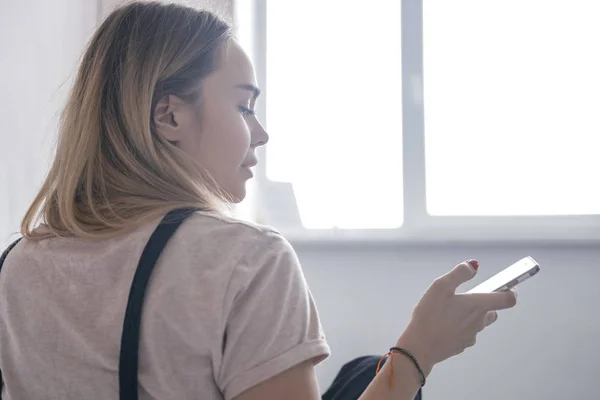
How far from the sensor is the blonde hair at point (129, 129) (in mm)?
639

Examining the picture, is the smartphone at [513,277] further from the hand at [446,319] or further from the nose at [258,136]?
the nose at [258,136]

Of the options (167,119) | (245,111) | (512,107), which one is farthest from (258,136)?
(512,107)

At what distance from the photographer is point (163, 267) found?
55cm

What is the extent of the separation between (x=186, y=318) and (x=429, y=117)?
4.72ft

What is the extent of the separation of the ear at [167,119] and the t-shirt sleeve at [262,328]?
25 centimetres

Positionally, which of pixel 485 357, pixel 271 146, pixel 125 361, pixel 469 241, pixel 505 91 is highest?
pixel 505 91

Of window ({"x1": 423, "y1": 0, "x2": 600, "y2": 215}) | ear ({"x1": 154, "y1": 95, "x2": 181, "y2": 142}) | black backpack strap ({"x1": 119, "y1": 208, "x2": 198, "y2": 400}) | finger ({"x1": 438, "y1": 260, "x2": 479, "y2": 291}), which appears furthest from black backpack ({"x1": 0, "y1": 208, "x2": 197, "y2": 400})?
window ({"x1": 423, "y1": 0, "x2": 600, "y2": 215})

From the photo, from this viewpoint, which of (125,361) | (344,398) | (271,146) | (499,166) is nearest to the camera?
(125,361)

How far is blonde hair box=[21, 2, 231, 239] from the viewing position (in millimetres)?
639

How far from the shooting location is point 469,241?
168 cm

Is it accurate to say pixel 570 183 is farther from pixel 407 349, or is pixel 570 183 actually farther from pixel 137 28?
pixel 137 28

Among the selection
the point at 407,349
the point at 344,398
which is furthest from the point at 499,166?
the point at 407,349

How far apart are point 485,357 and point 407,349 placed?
1098mm

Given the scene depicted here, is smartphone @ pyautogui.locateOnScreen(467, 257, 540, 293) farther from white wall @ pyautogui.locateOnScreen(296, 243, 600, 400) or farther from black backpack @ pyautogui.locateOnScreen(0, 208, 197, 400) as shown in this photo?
white wall @ pyautogui.locateOnScreen(296, 243, 600, 400)
